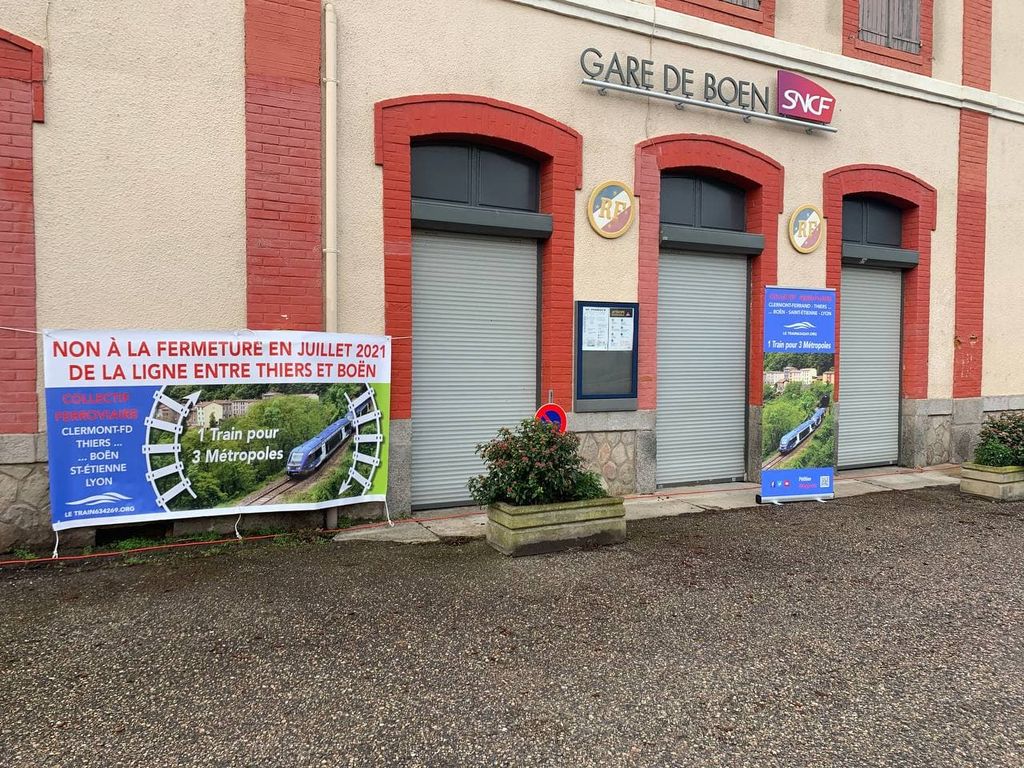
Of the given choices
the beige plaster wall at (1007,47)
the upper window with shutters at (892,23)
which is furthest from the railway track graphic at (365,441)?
the beige plaster wall at (1007,47)

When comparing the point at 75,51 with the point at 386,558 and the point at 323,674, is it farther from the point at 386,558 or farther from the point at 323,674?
the point at 323,674

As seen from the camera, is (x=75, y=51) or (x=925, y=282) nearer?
(x=75, y=51)

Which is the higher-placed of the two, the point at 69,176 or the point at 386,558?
the point at 69,176

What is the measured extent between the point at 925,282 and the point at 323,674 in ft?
34.0

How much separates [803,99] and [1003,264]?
504 centimetres

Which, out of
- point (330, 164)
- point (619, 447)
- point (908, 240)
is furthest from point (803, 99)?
point (330, 164)

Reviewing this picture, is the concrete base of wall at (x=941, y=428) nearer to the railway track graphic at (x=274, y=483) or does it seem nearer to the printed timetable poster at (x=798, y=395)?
the printed timetable poster at (x=798, y=395)

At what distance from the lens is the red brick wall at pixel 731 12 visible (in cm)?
834

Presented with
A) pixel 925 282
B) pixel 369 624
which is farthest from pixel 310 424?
pixel 925 282

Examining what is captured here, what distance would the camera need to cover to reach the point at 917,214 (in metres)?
10.2

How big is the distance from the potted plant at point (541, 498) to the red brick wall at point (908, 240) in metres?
5.45

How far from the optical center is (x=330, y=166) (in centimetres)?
655

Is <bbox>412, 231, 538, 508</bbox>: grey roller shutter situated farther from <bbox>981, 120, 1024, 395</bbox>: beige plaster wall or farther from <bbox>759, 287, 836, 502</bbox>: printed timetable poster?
<bbox>981, 120, 1024, 395</bbox>: beige plaster wall

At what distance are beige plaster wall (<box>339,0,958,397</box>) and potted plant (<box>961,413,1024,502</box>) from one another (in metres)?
2.01
